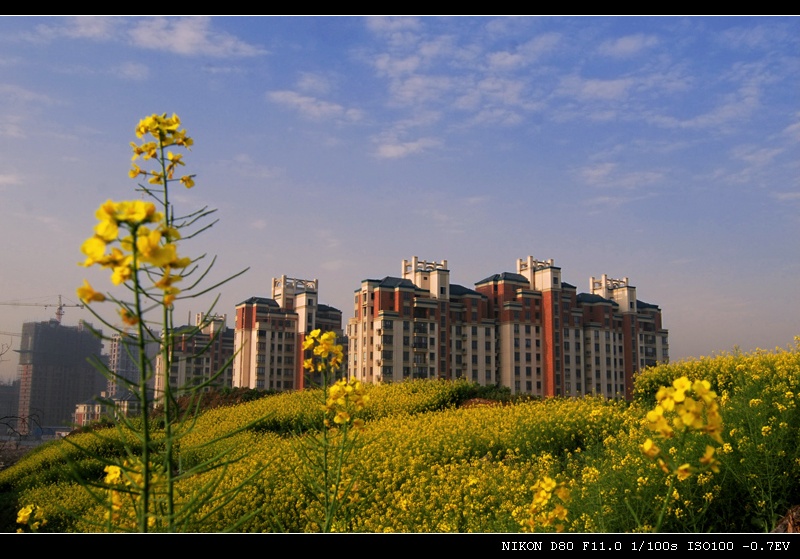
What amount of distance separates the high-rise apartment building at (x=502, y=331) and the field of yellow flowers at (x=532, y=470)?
33.8 metres

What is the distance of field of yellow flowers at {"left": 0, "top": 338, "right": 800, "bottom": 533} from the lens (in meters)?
3.18

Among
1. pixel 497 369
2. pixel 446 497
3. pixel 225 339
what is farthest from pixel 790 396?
pixel 225 339

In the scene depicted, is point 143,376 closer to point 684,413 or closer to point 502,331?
point 684,413

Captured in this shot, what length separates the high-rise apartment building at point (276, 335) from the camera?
50.6 metres

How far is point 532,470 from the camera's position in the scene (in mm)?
6973

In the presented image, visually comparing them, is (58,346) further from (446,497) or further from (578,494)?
(578,494)

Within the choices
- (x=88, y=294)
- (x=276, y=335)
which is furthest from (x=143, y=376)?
(x=276, y=335)

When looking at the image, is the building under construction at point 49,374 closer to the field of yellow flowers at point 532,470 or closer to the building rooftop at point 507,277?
the field of yellow flowers at point 532,470

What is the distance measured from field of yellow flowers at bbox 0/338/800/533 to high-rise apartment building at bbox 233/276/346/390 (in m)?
38.4

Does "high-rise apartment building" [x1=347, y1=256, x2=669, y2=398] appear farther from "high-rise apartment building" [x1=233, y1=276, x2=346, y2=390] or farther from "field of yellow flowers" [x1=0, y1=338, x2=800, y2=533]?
"field of yellow flowers" [x1=0, y1=338, x2=800, y2=533]

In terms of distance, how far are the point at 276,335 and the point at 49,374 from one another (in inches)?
1420

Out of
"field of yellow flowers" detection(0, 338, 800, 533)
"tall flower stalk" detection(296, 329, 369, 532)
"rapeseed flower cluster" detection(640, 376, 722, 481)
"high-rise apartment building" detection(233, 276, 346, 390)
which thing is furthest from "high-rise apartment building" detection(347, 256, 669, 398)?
"rapeseed flower cluster" detection(640, 376, 722, 481)
